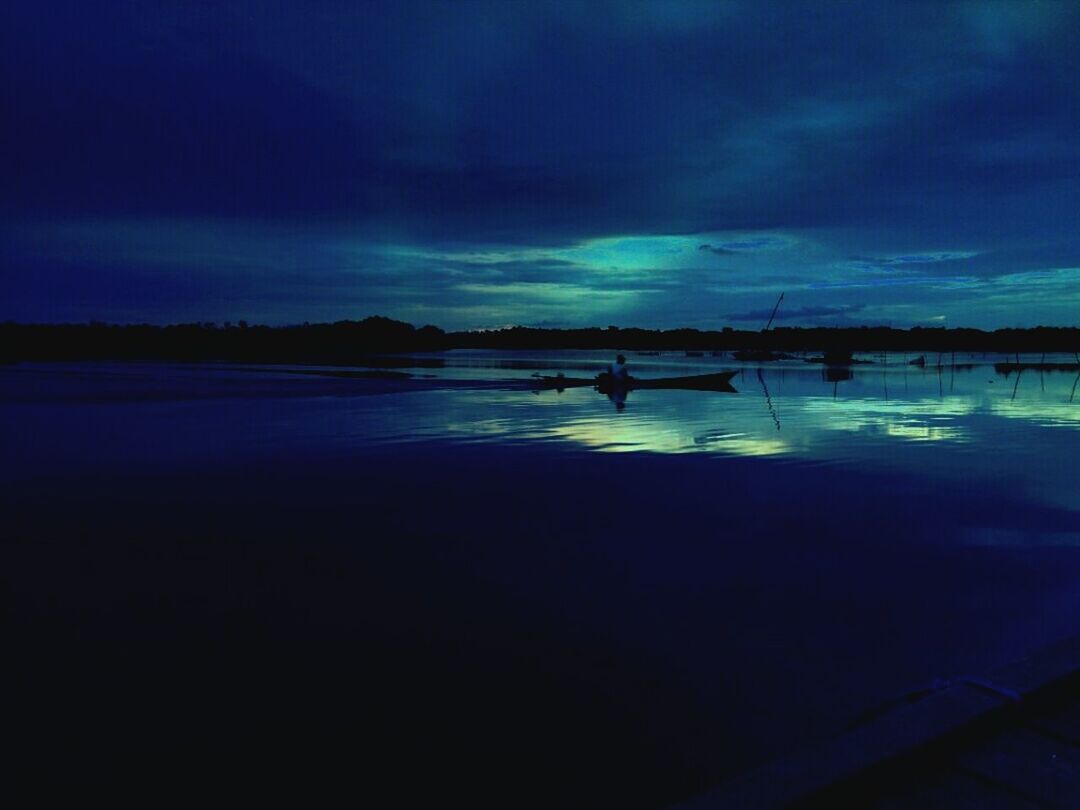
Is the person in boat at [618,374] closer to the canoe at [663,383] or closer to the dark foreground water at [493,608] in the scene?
the canoe at [663,383]

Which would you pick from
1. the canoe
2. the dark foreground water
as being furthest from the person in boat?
the dark foreground water

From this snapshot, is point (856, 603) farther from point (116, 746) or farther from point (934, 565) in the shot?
point (116, 746)

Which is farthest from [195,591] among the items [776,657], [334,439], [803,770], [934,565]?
[334,439]

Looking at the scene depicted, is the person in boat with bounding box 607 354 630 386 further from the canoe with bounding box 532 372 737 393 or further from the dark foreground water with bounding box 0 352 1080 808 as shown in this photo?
the dark foreground water with bounding box 0 352 1080 808

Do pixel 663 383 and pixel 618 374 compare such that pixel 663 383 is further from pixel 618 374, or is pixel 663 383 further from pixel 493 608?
pixel 493 608

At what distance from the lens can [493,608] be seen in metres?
8.81

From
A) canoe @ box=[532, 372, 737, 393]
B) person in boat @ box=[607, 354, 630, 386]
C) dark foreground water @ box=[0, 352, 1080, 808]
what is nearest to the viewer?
dark foreground water @ box=[0, 352, 1080, 808]

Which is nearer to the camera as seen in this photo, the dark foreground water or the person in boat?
the dark foreground water

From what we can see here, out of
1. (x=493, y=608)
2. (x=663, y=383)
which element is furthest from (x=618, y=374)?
(x=493, y=608)

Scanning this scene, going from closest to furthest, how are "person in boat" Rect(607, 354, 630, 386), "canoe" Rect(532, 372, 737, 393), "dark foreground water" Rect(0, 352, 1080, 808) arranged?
"dark foreground water" Rect(0, 352, 1080, 808) < "person in boat" Rect(607, 354, 630, 386) < "canoe" Rect(532, 372, 737, 393)

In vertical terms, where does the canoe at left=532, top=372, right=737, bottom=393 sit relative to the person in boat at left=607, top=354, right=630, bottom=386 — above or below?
below

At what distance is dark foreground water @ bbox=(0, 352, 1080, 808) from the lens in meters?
5.92

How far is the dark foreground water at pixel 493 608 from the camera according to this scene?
5.92m

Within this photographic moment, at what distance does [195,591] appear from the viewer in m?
9.23
